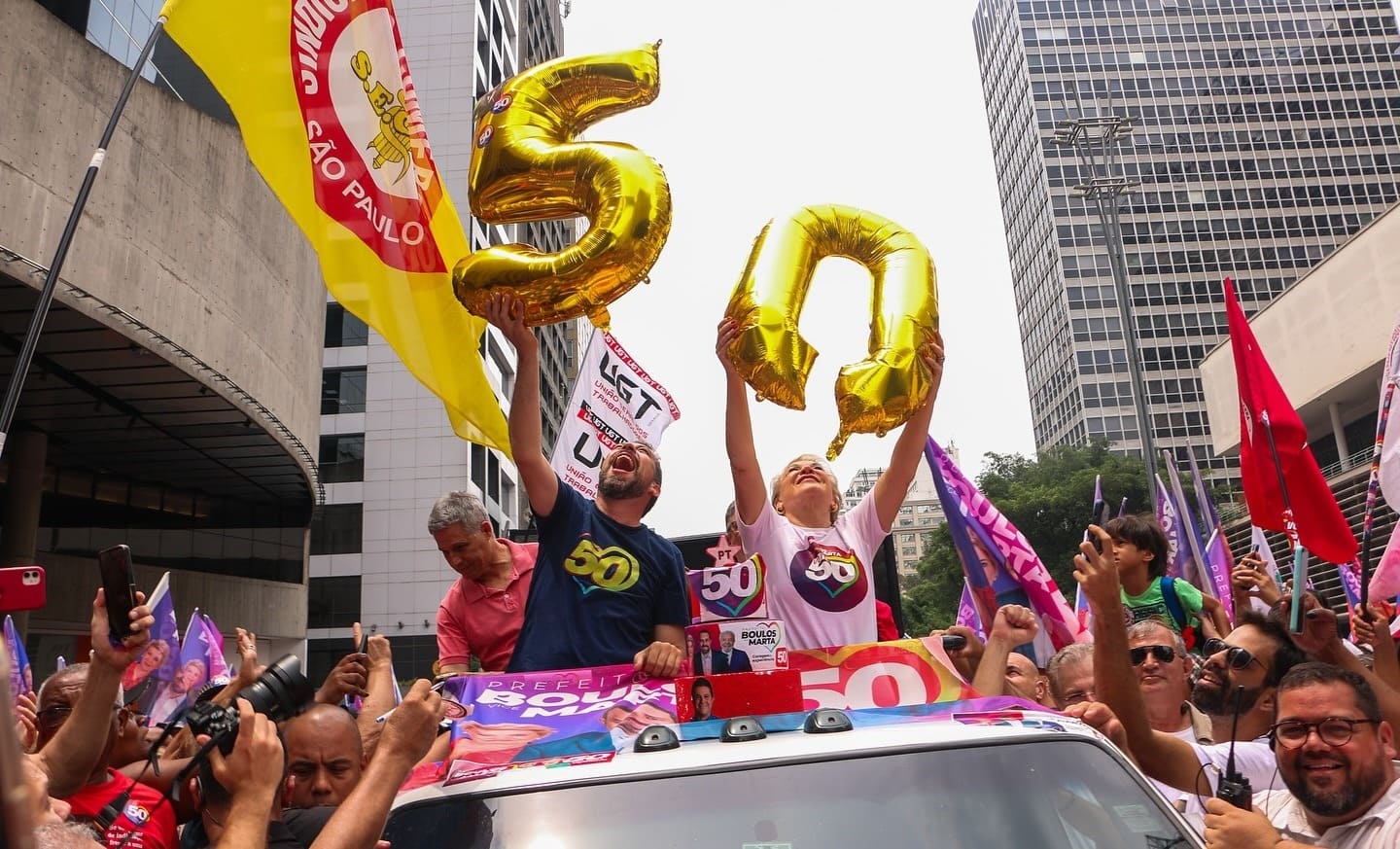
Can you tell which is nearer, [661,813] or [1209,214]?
[661,813]

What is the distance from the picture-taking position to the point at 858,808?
7.49 feet

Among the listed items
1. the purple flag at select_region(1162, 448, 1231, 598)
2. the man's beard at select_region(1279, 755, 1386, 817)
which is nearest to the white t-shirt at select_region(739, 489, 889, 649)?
the man's beard at select_region(1279, 755, 1386, 817)

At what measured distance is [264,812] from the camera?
2.28 m

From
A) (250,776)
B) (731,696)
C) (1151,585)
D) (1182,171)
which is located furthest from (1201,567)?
(1182,171)

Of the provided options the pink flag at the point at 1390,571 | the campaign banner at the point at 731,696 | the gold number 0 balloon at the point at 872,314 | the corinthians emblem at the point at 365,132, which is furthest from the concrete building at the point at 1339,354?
the campaign banner at the point at 731,696

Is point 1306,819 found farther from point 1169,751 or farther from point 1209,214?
point 1209,214

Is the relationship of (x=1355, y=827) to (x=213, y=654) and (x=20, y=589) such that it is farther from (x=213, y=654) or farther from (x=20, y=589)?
(x=213, y=654)

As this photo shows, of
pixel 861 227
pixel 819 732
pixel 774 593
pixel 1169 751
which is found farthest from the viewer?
pixel 861 227

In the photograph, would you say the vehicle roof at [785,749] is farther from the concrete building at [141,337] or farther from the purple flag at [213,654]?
the concrete building at [141,337]

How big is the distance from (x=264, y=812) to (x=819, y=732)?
1.15m

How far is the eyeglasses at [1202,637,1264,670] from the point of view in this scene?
3.63 metres

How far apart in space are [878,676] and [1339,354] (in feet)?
122

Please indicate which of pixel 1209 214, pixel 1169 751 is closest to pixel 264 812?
pixel 1169 751

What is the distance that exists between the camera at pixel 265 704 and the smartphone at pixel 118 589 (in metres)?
0.43
